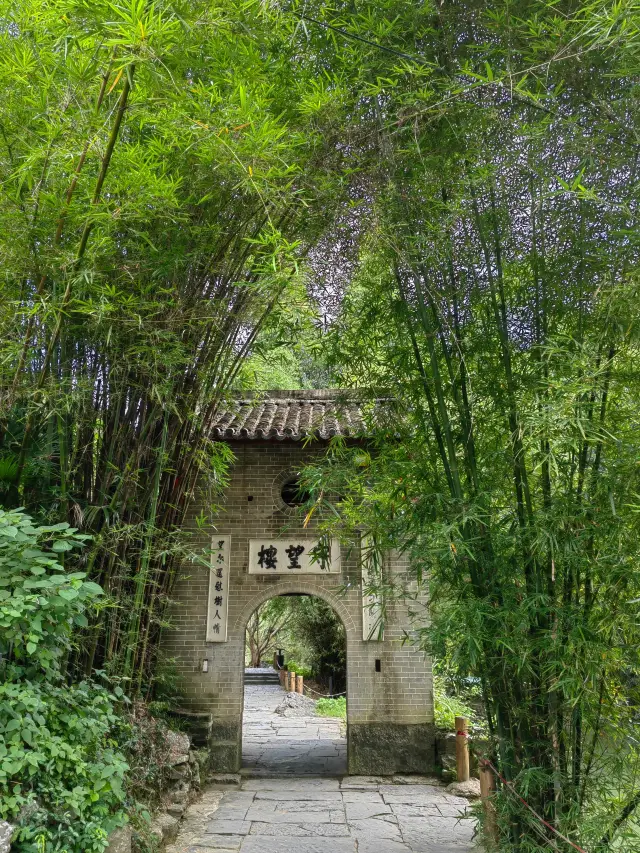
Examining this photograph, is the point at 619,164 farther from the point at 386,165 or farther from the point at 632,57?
the point at 386,165

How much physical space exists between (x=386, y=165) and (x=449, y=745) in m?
5.37

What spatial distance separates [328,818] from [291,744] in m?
3.67

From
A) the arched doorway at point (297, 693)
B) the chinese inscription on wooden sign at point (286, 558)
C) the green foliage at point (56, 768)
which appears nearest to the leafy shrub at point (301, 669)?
the arched doorway at point (297, 693)

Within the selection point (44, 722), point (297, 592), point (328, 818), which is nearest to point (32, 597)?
point (44, 722)

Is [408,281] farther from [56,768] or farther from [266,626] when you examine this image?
[266,626]

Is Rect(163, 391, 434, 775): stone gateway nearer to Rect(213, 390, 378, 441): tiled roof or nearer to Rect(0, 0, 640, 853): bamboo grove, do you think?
Rect(213, 390, 378, 441): tiled roof

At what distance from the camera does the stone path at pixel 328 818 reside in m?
4.46

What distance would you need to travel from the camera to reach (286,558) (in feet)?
23.1

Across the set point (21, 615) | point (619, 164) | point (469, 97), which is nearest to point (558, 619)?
point (619, 164)

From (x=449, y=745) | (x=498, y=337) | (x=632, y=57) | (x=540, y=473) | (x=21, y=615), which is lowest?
(x=449, y=745)

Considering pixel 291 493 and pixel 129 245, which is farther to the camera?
pixel 291 493

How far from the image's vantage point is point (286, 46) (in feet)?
11.1

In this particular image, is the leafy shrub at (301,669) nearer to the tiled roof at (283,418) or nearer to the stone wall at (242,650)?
the stone wall at (242,650)

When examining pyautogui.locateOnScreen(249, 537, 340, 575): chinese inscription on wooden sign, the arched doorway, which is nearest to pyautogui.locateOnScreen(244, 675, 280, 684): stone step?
the arched doorway
